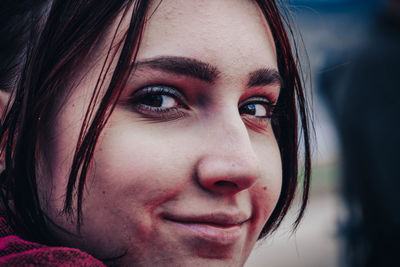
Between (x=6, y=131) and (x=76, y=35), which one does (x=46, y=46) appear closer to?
(x=76, y=35)

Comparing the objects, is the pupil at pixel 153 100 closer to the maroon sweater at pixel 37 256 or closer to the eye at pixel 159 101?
the eye at pixel 159 101

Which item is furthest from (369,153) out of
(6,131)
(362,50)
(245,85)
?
(6,131)

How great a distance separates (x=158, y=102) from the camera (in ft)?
3.31

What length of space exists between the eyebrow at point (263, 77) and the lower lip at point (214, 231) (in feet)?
1.17

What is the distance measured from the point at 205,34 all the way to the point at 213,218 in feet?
1.37

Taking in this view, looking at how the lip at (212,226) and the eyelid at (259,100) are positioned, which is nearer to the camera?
the lip at (212,226)

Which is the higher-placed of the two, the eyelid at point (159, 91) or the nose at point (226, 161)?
the eyelid at point (159, 91)

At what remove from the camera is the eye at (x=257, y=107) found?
1.16 metres

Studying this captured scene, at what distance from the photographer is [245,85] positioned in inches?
41.7

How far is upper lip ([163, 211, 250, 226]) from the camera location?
3.06 ft

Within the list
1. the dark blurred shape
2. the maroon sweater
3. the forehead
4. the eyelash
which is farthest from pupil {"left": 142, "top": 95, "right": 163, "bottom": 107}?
the dark blurred shape

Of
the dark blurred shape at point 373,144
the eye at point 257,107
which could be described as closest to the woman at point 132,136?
the eye at point 257,107

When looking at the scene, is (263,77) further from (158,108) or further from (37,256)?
(37,256)

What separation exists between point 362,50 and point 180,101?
1614 mm
